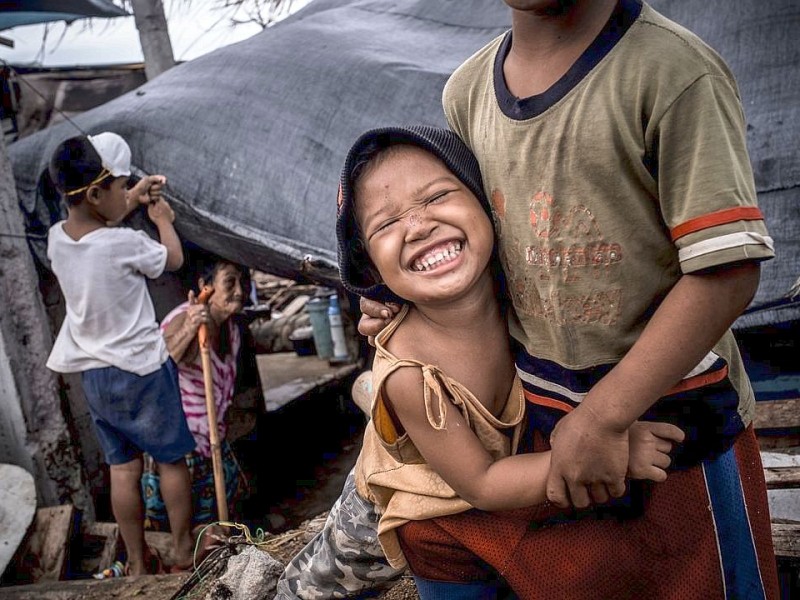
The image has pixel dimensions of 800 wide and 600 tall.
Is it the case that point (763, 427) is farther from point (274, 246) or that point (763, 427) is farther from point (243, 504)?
point (243, 504)

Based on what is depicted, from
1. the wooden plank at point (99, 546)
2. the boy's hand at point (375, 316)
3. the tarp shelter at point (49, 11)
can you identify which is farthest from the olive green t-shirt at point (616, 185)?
the tarp shelter at point (49, 11)

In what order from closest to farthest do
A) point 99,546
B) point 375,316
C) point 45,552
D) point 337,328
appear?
point 375,316 < point 45,552 < point 99,546 < point 337,328

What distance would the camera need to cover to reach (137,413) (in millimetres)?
3391

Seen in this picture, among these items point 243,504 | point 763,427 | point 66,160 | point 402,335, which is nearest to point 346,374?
point 243,504

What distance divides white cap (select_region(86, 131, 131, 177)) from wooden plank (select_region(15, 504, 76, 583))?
1831mm

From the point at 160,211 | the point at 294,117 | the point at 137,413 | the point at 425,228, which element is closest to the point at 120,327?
the point at 137,413

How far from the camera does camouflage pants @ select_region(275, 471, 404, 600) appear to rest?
1.65 metres

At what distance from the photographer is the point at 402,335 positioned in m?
1.38

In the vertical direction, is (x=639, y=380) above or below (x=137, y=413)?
above

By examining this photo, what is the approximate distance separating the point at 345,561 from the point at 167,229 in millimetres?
2107

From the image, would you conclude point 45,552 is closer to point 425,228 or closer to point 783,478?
point 425,228

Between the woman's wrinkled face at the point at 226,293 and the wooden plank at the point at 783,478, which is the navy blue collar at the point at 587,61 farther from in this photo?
the woman's wrinkled face at the point at 226,293

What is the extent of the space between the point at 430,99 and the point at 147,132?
54.1 inches

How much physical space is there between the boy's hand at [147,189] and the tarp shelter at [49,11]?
10.5 feet
